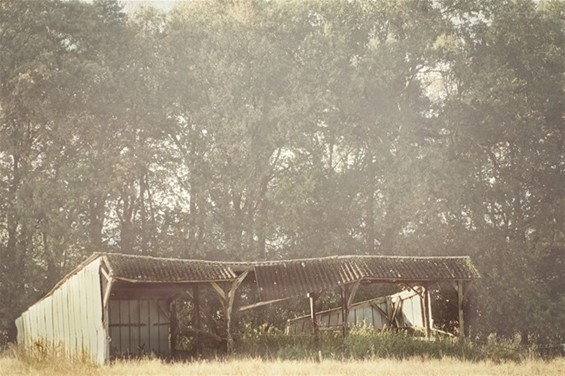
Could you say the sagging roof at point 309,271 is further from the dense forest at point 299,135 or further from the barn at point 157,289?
the dense forest at point 299,135

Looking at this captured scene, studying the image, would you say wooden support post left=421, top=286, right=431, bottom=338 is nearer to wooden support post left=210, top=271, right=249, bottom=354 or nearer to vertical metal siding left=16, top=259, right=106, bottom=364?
wooden support post left=210, top=271, right=249, bottom=354

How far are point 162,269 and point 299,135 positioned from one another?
1591 cm

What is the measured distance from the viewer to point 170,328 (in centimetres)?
2947

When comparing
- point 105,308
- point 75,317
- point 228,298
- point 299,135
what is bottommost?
point 75,317

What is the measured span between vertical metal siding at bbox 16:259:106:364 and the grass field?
3.83 ft

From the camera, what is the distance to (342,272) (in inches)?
1051

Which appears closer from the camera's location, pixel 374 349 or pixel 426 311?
pixel 374 349

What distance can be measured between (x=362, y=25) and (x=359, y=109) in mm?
4753

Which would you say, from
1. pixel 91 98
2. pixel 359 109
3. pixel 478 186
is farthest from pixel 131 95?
pixel 478 186

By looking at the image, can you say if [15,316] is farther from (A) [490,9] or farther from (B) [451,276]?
(A) [490,9]

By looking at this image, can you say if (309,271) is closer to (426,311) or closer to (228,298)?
(228,298)

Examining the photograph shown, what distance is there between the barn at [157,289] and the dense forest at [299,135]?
8622 millimetres

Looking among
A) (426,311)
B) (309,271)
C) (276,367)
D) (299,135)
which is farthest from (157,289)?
(299,135)

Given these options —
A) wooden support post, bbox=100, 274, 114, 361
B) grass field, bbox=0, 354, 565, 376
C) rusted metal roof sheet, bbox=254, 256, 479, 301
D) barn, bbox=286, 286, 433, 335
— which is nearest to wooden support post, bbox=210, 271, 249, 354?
rusted metal roof sheet, bbox=254, 256, 479, 301
